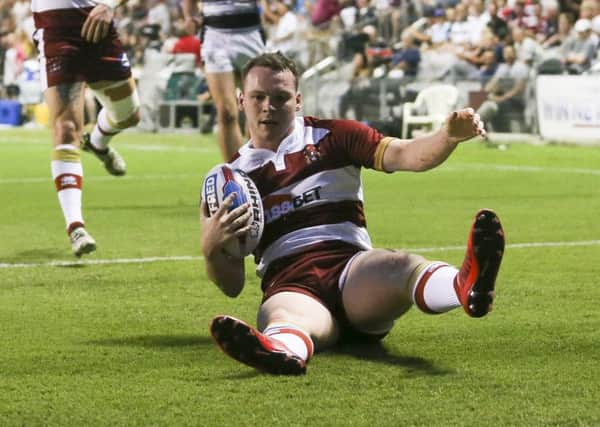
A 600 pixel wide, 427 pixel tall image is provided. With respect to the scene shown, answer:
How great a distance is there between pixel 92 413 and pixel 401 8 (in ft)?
74.3

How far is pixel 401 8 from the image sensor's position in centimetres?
2631

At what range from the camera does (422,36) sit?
24.5 m

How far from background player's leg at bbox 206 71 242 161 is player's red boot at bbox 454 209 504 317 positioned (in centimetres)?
637

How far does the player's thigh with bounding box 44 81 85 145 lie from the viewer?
28.6 ft

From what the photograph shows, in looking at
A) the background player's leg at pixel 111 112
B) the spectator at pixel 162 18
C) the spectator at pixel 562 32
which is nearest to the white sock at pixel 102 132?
the background player's leg at pixel 111 112

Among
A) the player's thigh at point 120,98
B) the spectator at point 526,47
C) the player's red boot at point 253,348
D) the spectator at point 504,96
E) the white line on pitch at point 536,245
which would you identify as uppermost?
the player's red boot at point 253,348

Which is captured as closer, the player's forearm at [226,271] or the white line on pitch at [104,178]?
the player's forearm at [226,271]

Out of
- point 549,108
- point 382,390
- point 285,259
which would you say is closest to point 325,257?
point 285,259

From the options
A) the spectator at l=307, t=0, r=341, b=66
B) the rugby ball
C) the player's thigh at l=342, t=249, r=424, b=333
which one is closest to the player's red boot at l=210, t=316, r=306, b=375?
the player's thigh at l=342, t=249, r=424, b=333

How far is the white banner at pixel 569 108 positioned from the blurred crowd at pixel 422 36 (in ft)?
1.61

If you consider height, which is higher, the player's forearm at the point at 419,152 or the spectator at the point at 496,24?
the player's forearm at the point at 419,152

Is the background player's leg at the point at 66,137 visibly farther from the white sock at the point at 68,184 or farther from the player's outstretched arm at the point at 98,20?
the player's outstretched arm at the point at 98,20

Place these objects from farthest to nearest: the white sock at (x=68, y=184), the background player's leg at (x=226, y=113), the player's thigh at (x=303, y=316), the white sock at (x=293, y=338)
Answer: the background player's leg at (x=226, y=113) → the white sock at (x=68, y=184) → the player's thigh at (x=303, y=316) → the white sock at (x=293, y=338)

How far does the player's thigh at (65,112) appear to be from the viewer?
28.6 ft
